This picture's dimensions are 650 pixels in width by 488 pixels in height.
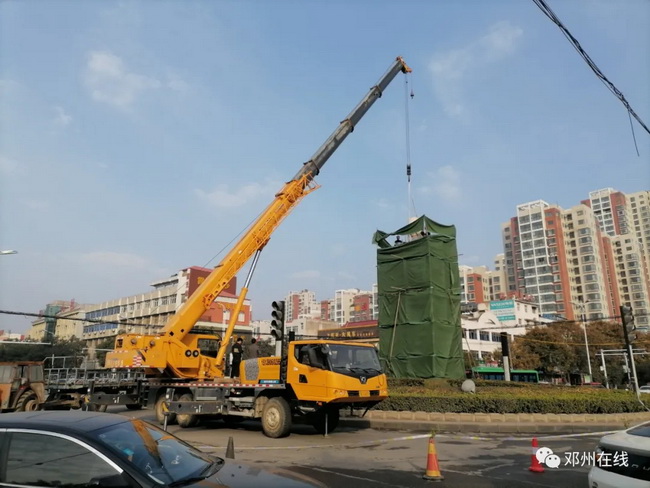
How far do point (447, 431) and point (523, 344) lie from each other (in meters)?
49.7

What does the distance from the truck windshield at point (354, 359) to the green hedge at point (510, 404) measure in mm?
3690

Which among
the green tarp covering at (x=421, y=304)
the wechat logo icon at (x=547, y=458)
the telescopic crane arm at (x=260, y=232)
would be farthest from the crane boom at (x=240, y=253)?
the wechat logo icon at (x=547, y=458)

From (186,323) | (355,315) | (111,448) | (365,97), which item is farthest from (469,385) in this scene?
(355,315)

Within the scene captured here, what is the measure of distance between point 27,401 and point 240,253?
9866mm

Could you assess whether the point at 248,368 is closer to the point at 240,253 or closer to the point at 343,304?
the point at 240,253

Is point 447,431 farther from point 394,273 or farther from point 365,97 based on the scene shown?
point 365,97

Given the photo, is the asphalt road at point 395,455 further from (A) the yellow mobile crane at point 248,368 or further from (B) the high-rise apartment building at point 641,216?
(B) the high-rise apartment building at point 641,216

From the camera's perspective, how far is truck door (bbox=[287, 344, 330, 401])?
11219 mm

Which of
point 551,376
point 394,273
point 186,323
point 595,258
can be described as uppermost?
point 595,258

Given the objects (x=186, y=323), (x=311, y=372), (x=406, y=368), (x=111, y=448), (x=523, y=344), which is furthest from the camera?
(x=523, y=344)

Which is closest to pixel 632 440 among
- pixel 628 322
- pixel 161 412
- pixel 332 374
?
pixel 332 374

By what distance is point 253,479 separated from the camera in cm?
378

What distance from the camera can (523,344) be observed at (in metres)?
57.5

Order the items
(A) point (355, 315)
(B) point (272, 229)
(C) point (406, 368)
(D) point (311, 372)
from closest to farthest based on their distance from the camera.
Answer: (D) point (311, 372), (B) point (272, 229), (C) point (406, 368), (A) point (355, 315)
